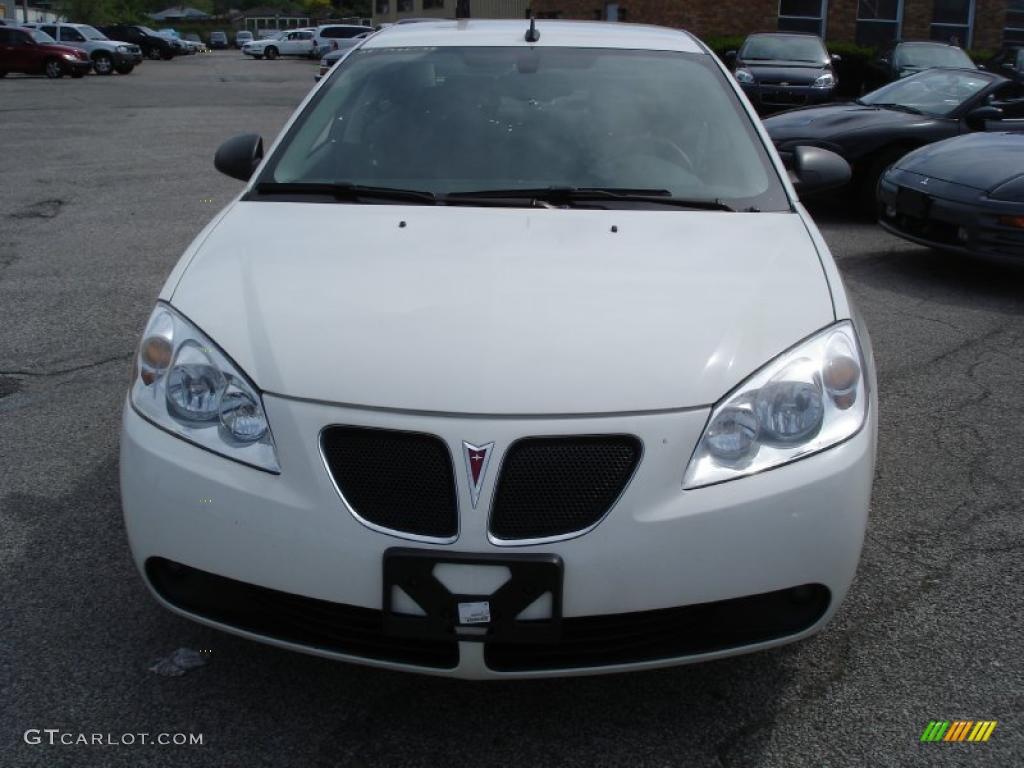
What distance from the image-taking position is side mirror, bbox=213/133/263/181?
3.93 meters

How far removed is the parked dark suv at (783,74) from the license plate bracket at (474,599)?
14348mm

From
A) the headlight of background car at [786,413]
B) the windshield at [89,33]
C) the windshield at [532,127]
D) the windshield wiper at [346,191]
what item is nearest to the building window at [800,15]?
the windshield at [89,33]

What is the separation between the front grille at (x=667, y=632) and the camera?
7.63ft

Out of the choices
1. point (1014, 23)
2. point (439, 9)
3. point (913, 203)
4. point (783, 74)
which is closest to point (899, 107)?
point (913, 203)

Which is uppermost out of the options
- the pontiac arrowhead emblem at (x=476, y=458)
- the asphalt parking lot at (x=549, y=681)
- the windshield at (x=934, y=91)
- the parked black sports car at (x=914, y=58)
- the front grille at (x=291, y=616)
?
the parked black sports car at (x=914, y=58)

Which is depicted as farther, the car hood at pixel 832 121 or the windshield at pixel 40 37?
the windshield at pixel 40 37

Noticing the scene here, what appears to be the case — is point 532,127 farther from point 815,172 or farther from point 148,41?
point 148,41

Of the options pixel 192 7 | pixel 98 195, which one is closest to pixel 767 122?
pixel 98 195

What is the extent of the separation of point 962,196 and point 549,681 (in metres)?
5.47

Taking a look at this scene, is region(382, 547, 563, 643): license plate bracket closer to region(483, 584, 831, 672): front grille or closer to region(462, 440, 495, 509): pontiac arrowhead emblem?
region(483, 584, 831, 672): front grille

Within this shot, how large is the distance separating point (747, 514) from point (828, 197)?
334 inches

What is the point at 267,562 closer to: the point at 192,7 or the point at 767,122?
the point at 767,122

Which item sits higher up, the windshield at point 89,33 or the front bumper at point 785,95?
the windshield at point 89,33
